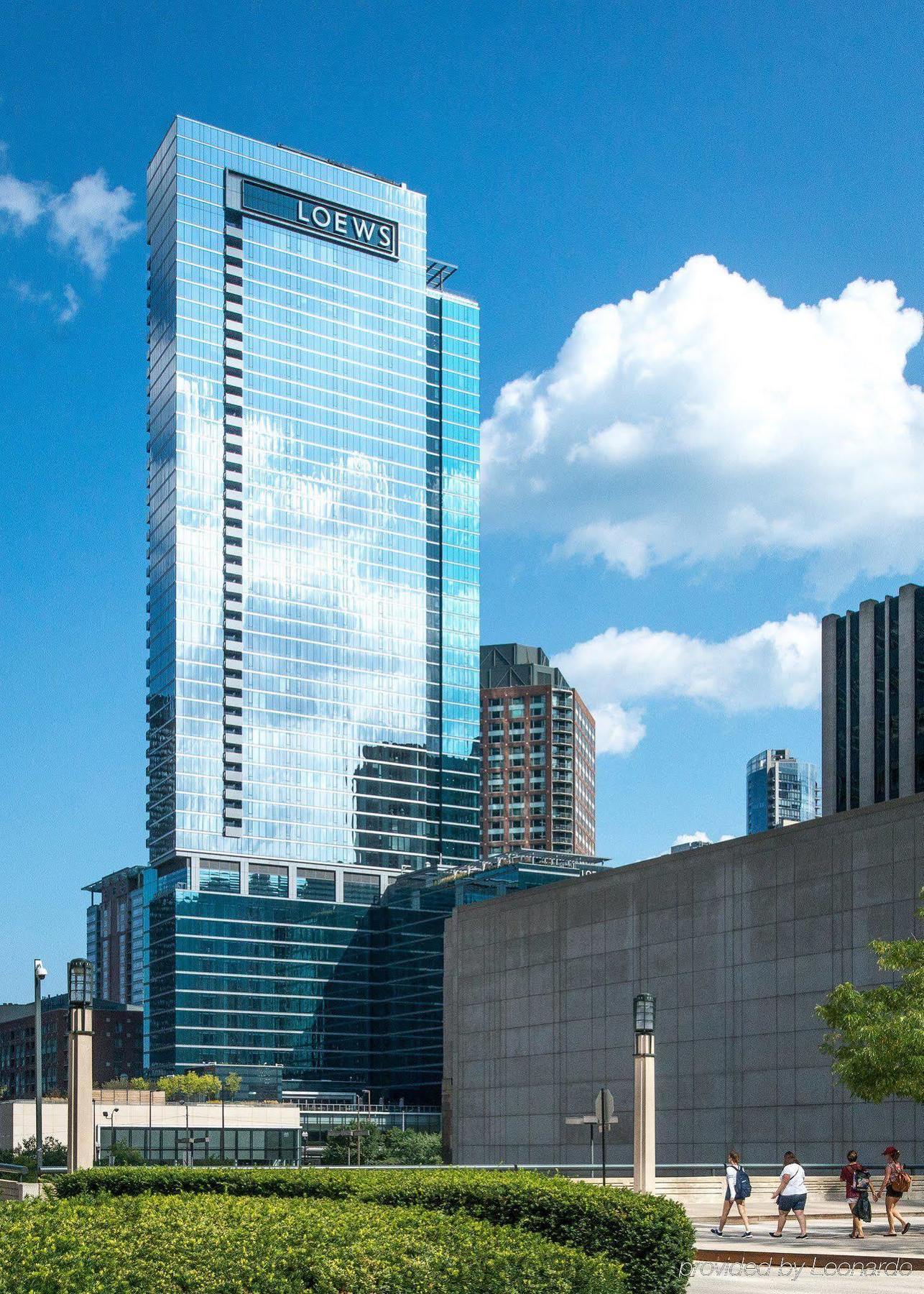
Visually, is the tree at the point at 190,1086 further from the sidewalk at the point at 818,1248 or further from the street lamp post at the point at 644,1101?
the sidewalk at the point at 818,1248

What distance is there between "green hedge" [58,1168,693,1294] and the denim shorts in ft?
37.5

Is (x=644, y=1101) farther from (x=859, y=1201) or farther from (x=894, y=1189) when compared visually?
(x=894, y=1189)

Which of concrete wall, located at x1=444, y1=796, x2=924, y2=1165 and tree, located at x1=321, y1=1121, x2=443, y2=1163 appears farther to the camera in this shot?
tree, located at x1=321, y1=1121, x2=443, y2=1163

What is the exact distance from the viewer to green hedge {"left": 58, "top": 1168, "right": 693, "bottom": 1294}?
17.7 metres

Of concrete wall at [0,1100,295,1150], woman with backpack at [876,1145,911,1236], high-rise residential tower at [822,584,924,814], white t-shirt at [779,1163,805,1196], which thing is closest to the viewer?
white t-shirt at [779,1163,805,1196]

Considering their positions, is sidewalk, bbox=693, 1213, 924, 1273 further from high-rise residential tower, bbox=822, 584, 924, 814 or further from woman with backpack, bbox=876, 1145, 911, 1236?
high-rise residential tower, bbox=822, 584, 924, 814

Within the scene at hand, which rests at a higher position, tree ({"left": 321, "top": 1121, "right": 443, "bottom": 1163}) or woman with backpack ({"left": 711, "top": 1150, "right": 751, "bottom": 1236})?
woman with backpack ({"left": 711, "top": 1150, "right": 751, "bottom": 1236})

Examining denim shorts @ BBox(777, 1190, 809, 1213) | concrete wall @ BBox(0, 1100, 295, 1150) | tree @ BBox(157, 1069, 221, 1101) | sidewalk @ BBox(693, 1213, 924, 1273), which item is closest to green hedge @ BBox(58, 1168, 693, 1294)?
sidewalk @ BBox(693, 1213, 924, 1273)

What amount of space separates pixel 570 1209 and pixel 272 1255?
18.6 ft

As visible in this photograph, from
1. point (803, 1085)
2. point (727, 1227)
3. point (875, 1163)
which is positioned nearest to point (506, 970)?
point (803, 1085)

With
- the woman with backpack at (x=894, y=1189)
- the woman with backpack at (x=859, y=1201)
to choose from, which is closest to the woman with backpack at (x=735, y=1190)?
the woman with backpack at (x=859, y=1201)

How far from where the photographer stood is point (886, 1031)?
109 ft

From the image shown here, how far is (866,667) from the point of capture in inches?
5586

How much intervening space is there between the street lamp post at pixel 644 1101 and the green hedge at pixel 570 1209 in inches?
484
